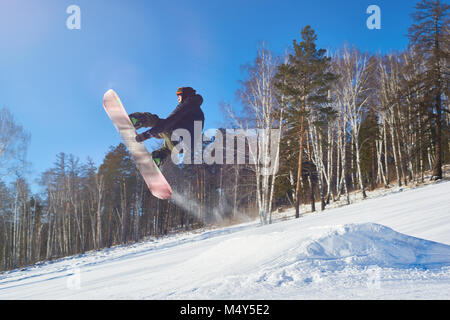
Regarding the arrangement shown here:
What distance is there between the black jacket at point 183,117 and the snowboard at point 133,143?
1.36 m

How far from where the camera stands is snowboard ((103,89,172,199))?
4.89 m

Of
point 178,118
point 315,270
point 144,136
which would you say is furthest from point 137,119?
point 315,270

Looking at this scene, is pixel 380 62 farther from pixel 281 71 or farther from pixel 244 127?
pixel 244 127

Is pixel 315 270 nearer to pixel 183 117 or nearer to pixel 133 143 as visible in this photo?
pixel 183 117

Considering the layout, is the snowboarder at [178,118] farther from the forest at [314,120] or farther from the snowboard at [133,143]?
the forest at [314,120]

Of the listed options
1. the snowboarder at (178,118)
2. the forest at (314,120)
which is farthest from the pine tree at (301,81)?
the snowboarder at (178,118)

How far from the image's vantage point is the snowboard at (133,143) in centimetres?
489

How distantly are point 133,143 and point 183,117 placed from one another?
1807 millimetres

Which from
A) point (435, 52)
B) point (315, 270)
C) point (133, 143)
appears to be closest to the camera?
point (315, 270)

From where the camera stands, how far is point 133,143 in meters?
5.02

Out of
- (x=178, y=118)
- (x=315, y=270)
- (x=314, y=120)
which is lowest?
(x=315, y=270)

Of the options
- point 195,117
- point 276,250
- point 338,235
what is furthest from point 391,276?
point 195,117

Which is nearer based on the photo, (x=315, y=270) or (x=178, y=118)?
(x=315, y=270)

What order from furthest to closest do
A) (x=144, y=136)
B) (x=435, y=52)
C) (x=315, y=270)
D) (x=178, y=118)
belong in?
(x=435, y=52) → (x=144, y=136) → (x=178, y=118) → (x=315, y=270)
